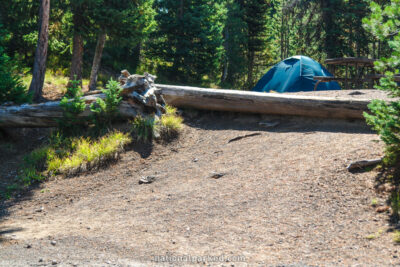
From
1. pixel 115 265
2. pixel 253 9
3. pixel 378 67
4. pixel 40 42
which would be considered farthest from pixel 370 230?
pixel 253 9

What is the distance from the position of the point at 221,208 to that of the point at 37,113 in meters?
6.03

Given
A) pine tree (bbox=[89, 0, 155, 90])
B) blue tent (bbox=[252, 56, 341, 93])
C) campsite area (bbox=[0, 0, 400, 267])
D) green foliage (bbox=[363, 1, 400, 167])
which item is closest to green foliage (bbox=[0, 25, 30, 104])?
campsite area (bbox=[0, 0, 400, 267])

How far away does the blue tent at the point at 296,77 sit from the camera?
51.2 ft

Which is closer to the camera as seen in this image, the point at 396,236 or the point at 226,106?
the point at 396,236

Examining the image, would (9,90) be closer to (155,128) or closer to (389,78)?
(155,128)

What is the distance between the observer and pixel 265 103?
893cm

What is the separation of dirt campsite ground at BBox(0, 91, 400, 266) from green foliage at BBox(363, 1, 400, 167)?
63 centimetres

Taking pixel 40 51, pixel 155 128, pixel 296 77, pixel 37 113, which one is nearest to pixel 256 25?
pixel 296 77

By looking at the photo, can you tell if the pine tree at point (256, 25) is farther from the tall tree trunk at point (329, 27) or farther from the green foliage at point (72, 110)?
the green foliage at point (72, 110)

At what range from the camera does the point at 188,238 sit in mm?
4559

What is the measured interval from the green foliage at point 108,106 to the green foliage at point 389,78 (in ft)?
19.3

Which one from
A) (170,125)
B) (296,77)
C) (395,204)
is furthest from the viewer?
(296,77)

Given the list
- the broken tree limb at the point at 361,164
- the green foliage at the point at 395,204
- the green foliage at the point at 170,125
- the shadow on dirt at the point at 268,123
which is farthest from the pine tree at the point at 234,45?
the green foliage at the point at 395,204

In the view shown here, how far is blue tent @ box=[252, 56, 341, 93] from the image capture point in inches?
614
